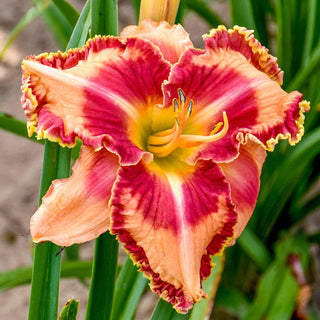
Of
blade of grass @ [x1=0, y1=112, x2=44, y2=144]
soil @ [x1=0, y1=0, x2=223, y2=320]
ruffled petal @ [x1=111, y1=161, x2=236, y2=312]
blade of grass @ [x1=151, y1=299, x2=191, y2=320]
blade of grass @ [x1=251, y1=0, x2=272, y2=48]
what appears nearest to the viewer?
ruffled petal @ [x1=111, y1=161, x2=236, y2=312]

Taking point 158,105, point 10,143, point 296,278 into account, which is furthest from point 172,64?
point 10,143

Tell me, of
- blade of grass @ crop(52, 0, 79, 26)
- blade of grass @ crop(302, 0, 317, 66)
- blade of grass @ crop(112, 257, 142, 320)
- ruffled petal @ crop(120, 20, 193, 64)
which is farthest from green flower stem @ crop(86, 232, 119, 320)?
blade of grass @ crop(302, 0, 317, 66)

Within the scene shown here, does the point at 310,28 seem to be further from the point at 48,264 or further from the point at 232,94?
the point at 48,264

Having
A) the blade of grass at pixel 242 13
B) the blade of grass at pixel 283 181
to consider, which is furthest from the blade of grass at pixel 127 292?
the blade of grass at pixel 242 13

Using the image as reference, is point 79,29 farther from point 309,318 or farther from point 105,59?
point 309,318

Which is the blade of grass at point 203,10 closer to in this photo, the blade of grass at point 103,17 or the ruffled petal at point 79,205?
the blade of grass at point 103,17

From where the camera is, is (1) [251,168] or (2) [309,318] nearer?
(1) [251,168]

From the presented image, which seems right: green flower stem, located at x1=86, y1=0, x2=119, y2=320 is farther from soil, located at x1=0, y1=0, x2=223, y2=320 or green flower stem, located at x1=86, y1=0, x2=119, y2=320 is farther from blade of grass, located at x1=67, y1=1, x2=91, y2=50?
soil, located at x1=0, y1=0, x2=223, y2=320
